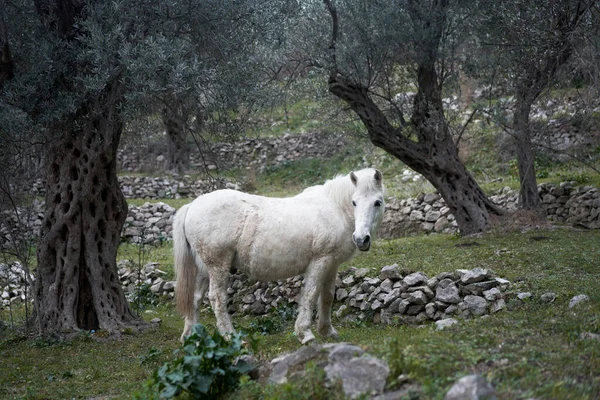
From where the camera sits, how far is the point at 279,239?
32.9ft

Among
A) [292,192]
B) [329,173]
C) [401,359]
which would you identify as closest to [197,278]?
[401,359]

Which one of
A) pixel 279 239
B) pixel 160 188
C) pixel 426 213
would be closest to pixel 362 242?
pixel 279 239

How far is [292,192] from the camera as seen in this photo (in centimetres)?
2873

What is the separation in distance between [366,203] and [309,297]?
1.66m

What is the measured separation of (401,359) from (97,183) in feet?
28.3

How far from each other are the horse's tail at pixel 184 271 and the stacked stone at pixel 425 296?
3.46m

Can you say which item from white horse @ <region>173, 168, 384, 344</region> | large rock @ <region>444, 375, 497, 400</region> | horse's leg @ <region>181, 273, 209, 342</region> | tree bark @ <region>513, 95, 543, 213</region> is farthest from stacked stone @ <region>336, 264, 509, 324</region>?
tree bark @ <region>513, 95, 543, 213</region>

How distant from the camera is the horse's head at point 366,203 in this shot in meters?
9.31

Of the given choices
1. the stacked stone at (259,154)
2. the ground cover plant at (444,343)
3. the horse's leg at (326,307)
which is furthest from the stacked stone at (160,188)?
the horse's leg at (326,307)

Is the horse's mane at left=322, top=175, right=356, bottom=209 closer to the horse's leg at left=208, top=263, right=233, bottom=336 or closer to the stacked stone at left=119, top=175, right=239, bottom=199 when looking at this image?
the horse's leg at left=208, top=263, right=233, bottom=336

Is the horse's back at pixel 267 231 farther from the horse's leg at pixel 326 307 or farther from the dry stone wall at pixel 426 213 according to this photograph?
the dry stone wall at pixel 426 213

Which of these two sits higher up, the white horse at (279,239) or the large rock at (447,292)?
the white horse at (279,239)

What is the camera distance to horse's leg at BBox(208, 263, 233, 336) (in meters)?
10.1

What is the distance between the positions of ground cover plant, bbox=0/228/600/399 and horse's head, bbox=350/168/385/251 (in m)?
1.54
